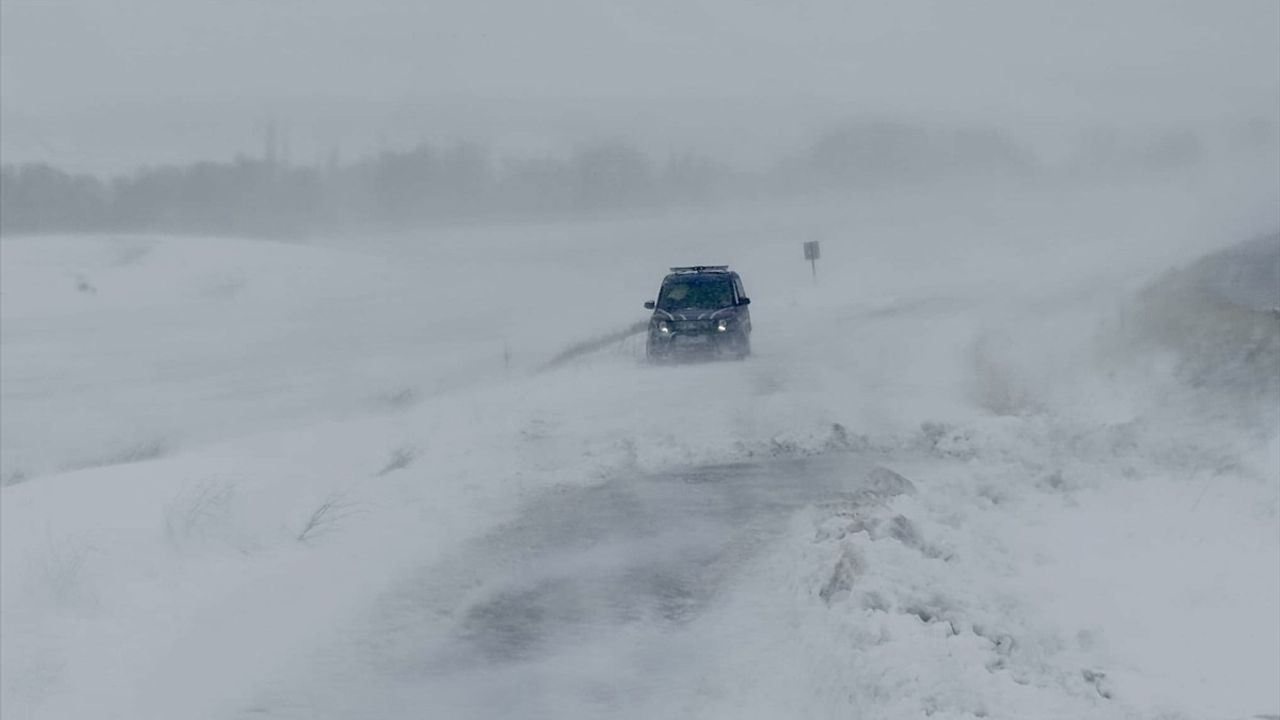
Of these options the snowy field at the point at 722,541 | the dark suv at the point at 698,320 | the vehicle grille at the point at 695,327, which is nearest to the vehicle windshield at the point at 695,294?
the dark suv at the point at 698,320

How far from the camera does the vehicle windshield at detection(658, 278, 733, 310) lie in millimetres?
26641

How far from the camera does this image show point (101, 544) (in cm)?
900

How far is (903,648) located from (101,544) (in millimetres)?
5530

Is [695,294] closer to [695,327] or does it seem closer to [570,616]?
[695,327]

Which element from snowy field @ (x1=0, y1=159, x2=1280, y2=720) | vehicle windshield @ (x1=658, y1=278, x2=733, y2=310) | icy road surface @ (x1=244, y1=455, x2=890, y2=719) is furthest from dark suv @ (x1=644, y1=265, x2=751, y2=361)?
icy road surface @ (x1=244, y1=455, x2=890, y2=719)

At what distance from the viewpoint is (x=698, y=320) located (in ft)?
85.3

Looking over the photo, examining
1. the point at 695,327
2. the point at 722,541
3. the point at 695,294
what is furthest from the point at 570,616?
the point at 695,294

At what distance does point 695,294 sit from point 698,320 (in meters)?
1.12

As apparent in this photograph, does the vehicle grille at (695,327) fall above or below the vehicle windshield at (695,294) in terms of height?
below

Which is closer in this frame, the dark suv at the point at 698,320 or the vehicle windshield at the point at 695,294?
the dark suv at the point at 698,320

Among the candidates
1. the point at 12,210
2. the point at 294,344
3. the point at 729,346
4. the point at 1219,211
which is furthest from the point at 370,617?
the point at 12,210

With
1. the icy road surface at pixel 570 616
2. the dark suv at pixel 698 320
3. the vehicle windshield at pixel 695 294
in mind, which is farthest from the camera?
the vehicle windshield at pixel 695 294

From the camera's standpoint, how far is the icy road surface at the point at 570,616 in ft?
23.2

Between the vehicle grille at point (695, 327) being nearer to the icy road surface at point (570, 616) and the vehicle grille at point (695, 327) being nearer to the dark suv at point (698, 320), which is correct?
the dark suv at point (698, 320)
